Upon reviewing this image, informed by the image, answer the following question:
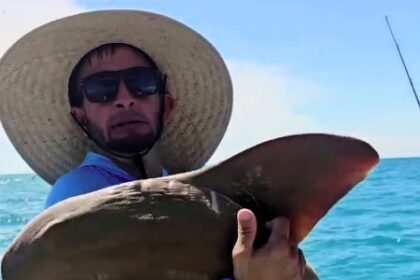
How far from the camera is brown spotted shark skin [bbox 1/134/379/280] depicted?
5.24ft

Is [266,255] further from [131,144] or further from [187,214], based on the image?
[131,144]

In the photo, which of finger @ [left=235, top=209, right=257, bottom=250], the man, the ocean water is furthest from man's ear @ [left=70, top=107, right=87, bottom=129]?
the ocean water

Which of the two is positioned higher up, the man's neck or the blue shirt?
the blue shirt

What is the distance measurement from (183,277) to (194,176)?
0.23 m

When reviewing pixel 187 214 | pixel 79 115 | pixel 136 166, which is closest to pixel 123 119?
pixel 136 166

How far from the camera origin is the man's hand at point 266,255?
1.64 m

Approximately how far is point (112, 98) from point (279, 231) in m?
0.97

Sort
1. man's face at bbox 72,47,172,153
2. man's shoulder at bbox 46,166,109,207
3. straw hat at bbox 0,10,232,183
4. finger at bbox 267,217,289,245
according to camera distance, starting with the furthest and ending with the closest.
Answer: straw hat at bbox 0,10,232,183
man's face at bbox 72,47,172,153
man's shoulder at bbox 46,166,109,207
finger at bbox 267,217,289,245

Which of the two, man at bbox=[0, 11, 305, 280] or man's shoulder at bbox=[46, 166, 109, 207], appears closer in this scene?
man's shoulder at bbox=[46, 166, 109, 207]

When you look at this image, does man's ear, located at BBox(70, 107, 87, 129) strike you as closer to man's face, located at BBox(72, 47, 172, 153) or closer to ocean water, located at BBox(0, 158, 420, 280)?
man's face, located at BBox(72, 47, 172, 153)

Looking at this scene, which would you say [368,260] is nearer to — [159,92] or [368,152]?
[159,92]

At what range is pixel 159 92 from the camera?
2652mm

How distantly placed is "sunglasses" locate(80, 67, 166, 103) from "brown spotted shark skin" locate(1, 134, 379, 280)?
0.85 meters

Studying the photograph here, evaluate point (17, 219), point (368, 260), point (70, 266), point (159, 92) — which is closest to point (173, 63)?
point (159, 92)
